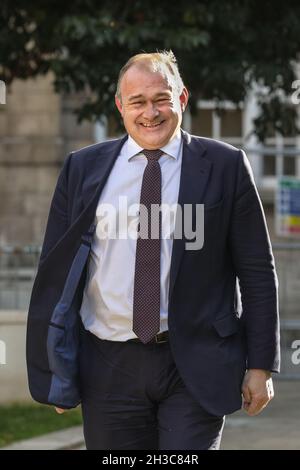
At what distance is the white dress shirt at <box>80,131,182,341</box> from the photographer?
4.09 m

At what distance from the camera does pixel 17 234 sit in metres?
20.6

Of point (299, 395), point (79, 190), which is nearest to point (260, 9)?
point (299, 395)

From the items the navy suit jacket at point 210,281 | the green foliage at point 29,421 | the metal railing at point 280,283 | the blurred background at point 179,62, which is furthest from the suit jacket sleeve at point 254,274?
the metal railing at point 280,283

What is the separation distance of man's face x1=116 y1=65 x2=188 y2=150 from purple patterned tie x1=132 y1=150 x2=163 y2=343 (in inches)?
6.7

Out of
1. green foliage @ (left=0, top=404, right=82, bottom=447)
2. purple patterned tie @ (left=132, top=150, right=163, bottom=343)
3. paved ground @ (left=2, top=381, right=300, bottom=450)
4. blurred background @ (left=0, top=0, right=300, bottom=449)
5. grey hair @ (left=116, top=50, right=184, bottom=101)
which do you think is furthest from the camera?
blurred background @ (left=0, top=0, right=300, bottom=449)

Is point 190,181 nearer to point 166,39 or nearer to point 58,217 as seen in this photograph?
point 58,217

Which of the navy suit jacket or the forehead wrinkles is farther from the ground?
the forehead wrinkles

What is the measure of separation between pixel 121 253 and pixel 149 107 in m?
0.51

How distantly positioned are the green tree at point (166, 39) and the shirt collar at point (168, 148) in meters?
5.03

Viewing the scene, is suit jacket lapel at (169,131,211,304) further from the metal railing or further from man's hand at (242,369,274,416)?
the metal railing

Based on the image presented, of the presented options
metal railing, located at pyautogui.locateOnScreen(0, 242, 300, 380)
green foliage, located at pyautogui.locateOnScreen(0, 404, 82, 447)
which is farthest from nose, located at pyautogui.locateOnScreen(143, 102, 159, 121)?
metal railing, located at pyautogui.locateOnScreen(0, 242, 300, 380)

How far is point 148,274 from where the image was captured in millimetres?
4062

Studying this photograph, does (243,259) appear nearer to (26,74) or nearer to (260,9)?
(260,9)

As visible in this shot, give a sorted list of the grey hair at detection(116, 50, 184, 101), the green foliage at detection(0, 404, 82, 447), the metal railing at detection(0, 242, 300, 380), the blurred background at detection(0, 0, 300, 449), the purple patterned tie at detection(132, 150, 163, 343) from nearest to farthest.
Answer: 1. the purple patterned tie at detection(132, 150, 163, 343)
2. the grey hair at detection(116, 50, 184, 101)
3. the green foliage at detection(0, 404, 82, 447)
4. the blurred background at detection(0, 0, 300, 449)
5. the metal railing at detection(0, 242, 300, 380)
